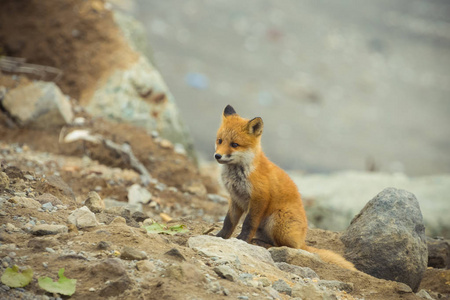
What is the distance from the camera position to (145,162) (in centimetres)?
791

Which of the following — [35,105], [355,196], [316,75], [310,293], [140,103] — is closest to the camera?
[310,293]

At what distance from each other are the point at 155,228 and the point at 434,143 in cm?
1108

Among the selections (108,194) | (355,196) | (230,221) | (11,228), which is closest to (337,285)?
(230,221)

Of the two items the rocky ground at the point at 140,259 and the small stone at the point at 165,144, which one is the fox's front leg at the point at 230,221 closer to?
the rocky ground at the point at 140,259

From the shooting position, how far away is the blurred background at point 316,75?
12.6m

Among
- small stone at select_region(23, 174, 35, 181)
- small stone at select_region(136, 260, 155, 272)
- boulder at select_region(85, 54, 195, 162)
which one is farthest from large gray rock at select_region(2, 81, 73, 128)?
small stone at select_region(136, 260, 155, 272)

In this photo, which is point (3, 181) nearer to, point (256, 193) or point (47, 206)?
point (47, 206)

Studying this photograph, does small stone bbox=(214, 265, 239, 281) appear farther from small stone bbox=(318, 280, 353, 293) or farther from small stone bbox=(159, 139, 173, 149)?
small stone bbox=(159, 139, 173, 149)

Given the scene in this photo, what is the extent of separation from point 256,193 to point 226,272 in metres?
1.51

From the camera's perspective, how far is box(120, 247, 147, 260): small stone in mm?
3268

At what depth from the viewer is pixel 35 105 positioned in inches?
294

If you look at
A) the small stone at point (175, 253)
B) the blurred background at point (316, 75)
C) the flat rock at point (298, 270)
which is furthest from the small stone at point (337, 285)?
the blurred background at point (316, 75)

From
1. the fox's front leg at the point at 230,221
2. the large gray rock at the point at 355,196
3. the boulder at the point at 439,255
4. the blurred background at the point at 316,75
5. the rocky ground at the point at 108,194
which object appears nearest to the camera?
the rocky ground at the point at 108,194

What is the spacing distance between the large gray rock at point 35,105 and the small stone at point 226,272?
5.08 metres
